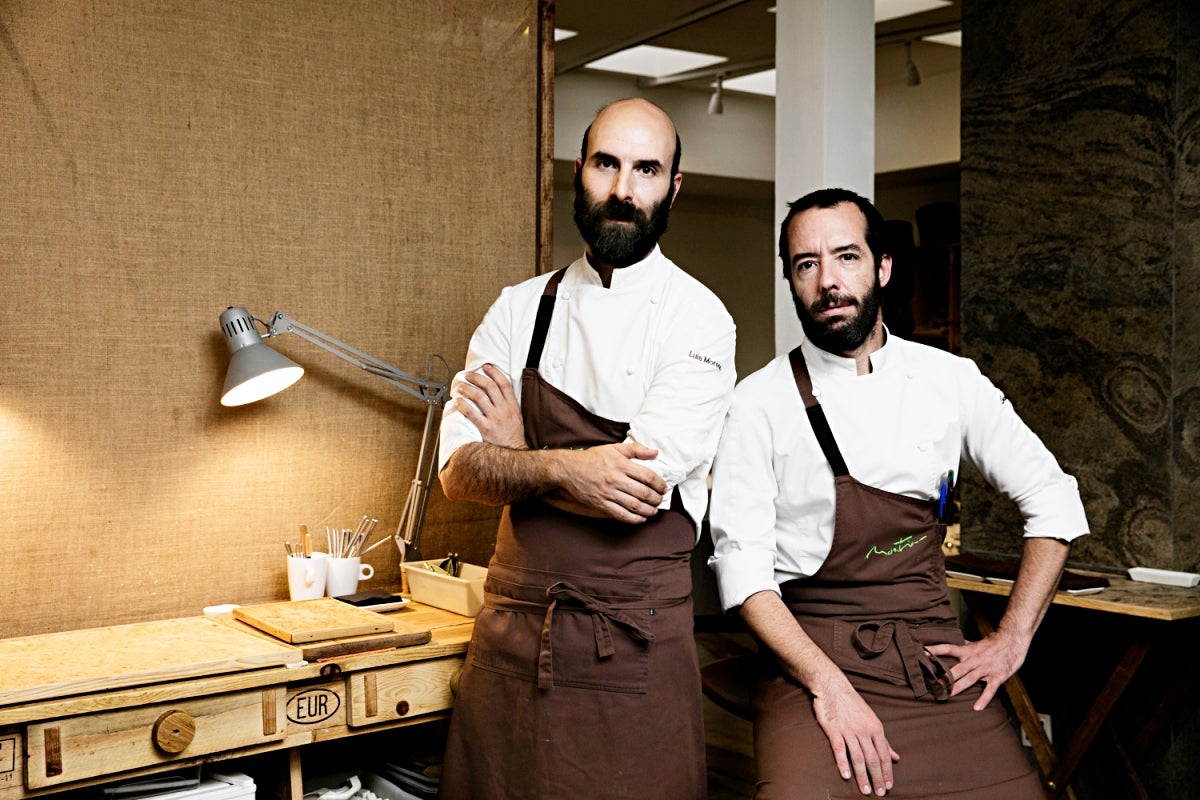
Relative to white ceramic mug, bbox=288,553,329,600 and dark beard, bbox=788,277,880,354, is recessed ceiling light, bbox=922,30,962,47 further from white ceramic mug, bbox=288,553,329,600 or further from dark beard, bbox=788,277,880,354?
white ceramic mug, bbox=288,553,329,600

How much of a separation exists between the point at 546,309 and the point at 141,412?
1.00 m

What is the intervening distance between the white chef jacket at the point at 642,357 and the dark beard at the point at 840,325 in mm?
269

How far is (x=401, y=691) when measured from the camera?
2.44 metres

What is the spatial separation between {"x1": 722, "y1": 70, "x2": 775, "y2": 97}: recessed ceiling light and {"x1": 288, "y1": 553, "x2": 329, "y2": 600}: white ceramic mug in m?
6.38

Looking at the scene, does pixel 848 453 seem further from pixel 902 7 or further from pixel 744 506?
pixel 902 7

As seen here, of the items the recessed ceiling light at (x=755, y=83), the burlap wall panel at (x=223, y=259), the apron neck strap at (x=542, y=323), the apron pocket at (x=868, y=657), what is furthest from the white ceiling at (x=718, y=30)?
the apron pocket at (x=868, y=657)

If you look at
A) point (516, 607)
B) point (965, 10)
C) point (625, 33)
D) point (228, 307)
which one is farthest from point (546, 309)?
point (625, 33)

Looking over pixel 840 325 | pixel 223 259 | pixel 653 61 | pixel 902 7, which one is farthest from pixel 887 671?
pixel 653 61

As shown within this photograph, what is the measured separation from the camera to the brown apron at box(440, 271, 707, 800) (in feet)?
7.36

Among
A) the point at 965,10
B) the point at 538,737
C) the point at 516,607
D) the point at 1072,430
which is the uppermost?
the point at 965,10

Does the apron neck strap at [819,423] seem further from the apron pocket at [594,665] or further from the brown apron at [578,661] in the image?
the apron pocket at [594,665]

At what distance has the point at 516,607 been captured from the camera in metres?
2.35

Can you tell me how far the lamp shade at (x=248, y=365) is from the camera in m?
2.56

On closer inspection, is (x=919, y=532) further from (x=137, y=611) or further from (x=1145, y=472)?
(x=137, y=611)
